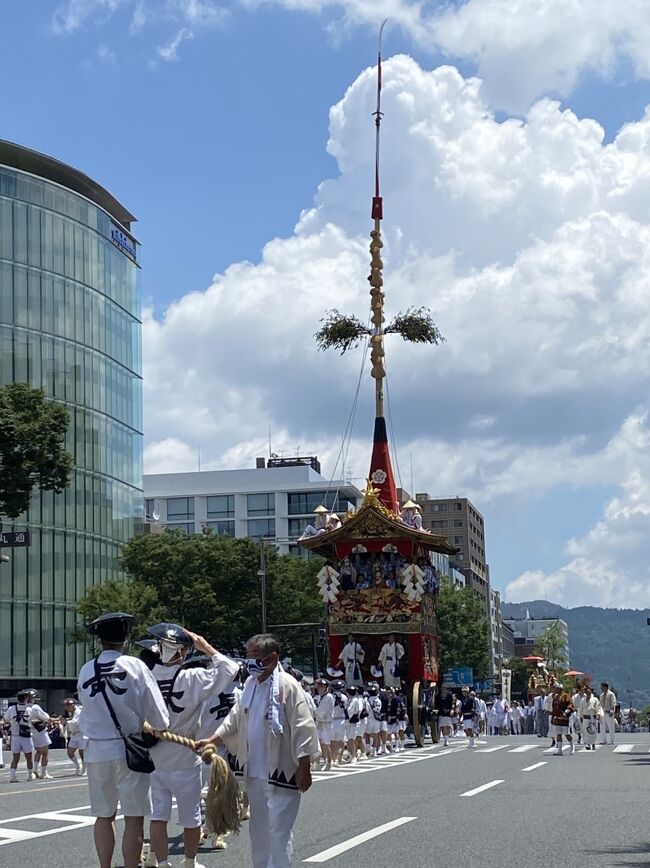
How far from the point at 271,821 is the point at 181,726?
187cm

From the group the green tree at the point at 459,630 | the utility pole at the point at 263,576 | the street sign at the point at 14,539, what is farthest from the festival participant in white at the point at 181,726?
the green tree at the point at 459,630

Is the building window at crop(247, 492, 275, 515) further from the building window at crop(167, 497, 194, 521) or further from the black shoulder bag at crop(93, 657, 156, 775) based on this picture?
the black shoulder bag at crop(93, 657, 156, 775)

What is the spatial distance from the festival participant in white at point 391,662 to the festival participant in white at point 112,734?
101ft

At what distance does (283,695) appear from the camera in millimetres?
8625

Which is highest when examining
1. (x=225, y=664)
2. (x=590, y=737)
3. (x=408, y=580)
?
(x=408, y=580)

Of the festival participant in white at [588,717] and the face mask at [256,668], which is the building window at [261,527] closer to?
the festival participant in white at [588,717]

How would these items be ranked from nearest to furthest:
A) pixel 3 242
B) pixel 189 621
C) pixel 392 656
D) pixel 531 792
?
pixel 531 792
pixel 392 656
pixel 189 621
pixel 3 242

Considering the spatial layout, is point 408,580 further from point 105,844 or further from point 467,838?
point 105,844

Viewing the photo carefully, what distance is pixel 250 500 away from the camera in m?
110

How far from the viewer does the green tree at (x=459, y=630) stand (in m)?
78.5

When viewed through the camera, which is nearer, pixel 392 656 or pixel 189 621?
pixel 392 656

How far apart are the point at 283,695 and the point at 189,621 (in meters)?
47.7

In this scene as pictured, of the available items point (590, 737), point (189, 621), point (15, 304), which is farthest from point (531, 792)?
point (15, 304)

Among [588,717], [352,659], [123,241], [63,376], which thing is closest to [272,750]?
[588,717]
